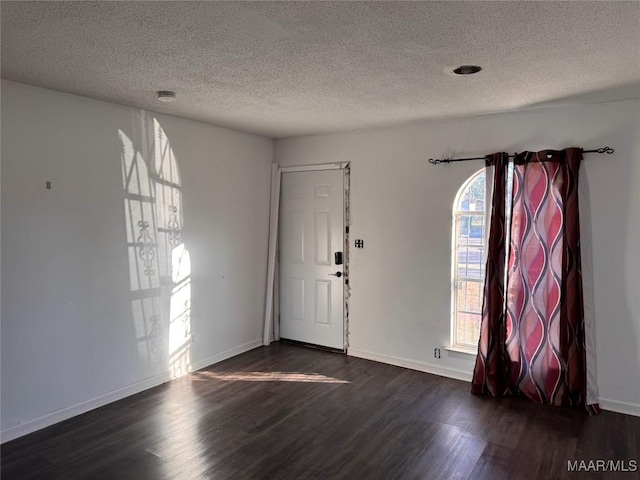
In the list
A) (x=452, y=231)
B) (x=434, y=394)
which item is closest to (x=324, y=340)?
(x=434, y=394)

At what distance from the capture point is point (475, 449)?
302 centimetres

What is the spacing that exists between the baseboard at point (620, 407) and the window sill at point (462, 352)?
3.37 feet

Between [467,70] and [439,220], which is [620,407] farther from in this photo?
[467,70]

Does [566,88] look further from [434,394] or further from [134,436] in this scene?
[134,436]

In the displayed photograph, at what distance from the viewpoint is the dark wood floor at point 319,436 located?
2773mm

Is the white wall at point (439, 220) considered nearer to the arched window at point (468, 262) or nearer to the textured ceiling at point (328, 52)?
the arched window at point (468, 262)

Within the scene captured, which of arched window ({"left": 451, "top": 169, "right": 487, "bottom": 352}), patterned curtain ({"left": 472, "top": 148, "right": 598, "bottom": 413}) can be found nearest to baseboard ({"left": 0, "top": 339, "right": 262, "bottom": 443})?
arched window ({"left": 451, "top": 169, "right": 487, "bottom": 352})

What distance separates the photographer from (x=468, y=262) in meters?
4.30

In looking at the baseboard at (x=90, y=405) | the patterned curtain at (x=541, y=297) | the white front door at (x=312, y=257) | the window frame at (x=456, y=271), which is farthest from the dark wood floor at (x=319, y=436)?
the white front door at (x=312, y=257)

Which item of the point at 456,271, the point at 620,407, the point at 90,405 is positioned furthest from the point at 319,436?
the point at 620,407

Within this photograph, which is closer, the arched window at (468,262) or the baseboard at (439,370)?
the baseboard at (439,370)

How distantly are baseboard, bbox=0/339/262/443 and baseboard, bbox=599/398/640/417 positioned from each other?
3483mm

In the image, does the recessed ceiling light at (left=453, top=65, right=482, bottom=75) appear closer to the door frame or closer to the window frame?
the window frame

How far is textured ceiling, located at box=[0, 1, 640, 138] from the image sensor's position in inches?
77.1
